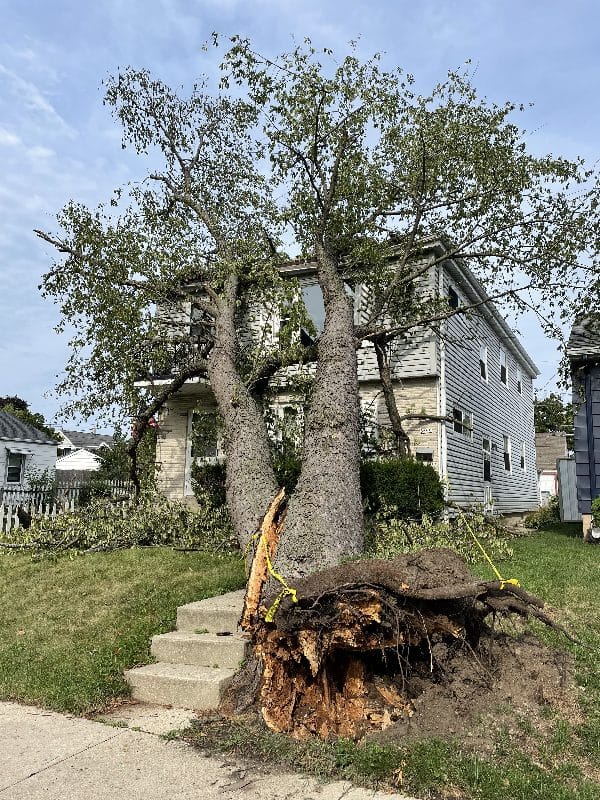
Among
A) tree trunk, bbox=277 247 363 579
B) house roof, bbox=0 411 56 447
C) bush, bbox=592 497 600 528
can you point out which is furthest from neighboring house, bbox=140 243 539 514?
house roof, bbox=0 411 56 447

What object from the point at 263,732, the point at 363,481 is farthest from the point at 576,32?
the point at 263,732

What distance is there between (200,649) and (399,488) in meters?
6.53

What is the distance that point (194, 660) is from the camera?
526cm

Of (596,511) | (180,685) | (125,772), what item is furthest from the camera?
(596,511)

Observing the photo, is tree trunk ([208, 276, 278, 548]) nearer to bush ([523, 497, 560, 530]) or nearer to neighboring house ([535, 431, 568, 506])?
bush ([523, 497, 560, 530])

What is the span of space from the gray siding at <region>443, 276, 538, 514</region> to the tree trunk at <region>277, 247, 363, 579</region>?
476 cm

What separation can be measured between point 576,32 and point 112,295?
7801 mm

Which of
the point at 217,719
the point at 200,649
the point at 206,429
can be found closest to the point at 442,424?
the point at 206,429

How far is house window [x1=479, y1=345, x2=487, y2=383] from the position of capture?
58.9 feet

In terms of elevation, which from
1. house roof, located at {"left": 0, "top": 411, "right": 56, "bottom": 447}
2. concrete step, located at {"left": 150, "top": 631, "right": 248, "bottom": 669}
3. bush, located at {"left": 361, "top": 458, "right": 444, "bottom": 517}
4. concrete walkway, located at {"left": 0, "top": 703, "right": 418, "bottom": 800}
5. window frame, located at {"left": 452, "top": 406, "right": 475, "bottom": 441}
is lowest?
concrete walkway, located at {"left": 0, "top": 703, "right": 418, "bottom": 800}

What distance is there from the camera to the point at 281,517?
242 inches

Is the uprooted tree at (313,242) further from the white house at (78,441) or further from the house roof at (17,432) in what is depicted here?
the white house at (78,441)

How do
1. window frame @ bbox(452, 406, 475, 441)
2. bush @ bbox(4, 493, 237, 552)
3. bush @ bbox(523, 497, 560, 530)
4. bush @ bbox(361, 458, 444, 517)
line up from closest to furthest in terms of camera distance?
bush @ bbox(4, 493, 237, 552), bush @ bbox(361, 458, 444, 517), window frame @ bbox(452, 406, 475, 441), bush @ bbox(523, 497, 560, 530)

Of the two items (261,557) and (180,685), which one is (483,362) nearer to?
(261,557)
